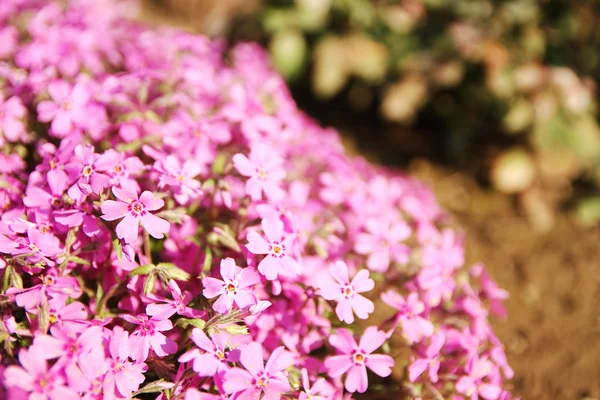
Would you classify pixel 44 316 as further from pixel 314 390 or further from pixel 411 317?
pixel 411 317

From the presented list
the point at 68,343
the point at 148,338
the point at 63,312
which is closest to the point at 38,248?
the point at 63,312

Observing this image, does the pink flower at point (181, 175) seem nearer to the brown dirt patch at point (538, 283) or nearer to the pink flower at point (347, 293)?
the pink flower at point (347, 293)

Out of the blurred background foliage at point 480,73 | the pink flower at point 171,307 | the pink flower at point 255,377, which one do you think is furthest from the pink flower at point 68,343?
the blurred background foliage at point 480,73

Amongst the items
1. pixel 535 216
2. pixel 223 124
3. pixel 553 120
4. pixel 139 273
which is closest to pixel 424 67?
pixel 553 120

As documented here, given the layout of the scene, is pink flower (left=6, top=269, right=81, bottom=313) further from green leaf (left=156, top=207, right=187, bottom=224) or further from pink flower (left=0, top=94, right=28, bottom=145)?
pink flower (left=0, top=94, right=28, bottom=145)

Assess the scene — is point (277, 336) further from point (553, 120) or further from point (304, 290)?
point (553, 120)

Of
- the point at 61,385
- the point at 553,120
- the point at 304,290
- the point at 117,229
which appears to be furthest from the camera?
the point at 553,120
